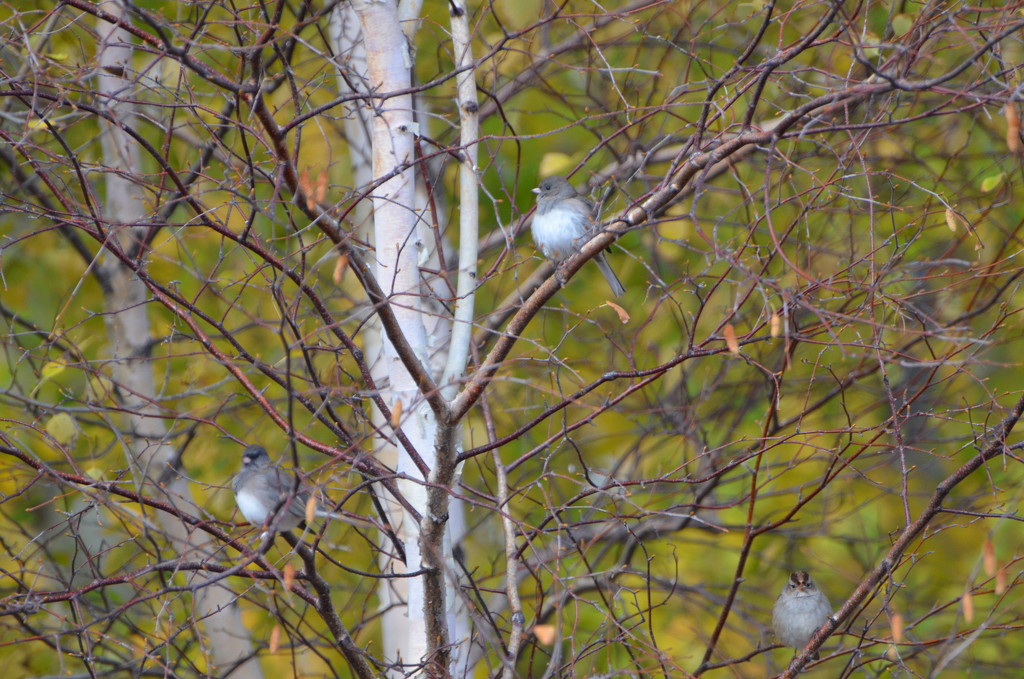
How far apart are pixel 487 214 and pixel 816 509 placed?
9.72ft

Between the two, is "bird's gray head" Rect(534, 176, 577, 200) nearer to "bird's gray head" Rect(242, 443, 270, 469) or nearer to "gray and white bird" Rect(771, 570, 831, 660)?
"bird's gray head" Rect(242, 443, 270, 469)

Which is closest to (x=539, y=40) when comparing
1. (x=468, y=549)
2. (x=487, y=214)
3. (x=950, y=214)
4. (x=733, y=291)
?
(x=487, y=214)

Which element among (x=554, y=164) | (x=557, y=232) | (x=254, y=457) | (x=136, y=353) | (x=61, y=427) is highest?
(x=554, y=164)

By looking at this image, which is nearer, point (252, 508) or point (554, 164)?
point (252, 508)

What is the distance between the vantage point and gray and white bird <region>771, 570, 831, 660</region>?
4.47 m

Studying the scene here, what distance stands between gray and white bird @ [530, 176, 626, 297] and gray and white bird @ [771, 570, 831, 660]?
164 centimetres

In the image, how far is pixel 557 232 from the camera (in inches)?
181

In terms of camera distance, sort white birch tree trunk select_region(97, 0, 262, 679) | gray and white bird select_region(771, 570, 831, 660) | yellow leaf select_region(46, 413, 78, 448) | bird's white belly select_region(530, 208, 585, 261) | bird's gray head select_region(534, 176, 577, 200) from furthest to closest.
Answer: bird's gray head select_region(534, 176, 577, 200)
bird's white belly select_region(530, 208, 585, 261)
gray and white bird select_region(771, 570, 831, 660)
white birch tree trunk select_region(97, 0, 262, 679)
yellow leaf select_region(46, 413, 78, 448)

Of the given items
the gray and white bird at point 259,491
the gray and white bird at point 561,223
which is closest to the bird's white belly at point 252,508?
the gray and white bird at point 259,491

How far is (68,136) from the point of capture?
5887 mm

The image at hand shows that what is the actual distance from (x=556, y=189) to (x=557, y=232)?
1.36ft

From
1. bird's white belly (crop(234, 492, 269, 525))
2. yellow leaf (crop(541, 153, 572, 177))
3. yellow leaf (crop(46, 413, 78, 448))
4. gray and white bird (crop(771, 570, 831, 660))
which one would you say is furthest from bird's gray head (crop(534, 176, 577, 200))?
yellow leaf (crop(46, 413, 78, 448))

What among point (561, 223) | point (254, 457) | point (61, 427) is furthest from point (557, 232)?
point (61, 427)

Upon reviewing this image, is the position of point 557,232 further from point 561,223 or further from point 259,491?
point 259,491
